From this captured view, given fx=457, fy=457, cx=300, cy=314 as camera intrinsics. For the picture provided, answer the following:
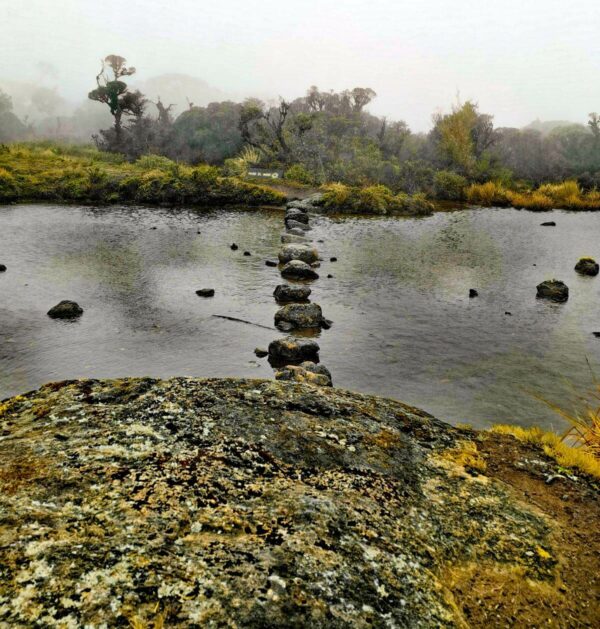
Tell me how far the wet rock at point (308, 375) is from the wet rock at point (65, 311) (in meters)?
6.44

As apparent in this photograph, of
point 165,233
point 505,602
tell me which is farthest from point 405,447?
point 165,233

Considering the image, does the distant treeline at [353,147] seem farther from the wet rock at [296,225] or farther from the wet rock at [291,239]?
the wet rock at [291,239]

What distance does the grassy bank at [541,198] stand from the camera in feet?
115

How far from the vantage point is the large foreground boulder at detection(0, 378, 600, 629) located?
2.67 metres

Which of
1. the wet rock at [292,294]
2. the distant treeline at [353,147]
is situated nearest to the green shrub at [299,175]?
the distant treeline at [353,147]

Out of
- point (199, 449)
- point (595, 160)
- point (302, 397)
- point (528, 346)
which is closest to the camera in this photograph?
point (199, 449)

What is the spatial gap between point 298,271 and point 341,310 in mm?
3958

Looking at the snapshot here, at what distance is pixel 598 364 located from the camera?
33.8 ft

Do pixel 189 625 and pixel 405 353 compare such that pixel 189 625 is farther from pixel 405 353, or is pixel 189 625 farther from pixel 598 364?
pixel 598 364

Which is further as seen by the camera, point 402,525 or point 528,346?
point 528,346

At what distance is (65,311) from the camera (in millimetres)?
12141

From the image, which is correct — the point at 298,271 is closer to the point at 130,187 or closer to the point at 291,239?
the point at 291,239

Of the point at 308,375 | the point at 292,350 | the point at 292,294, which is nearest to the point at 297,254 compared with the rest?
the point at 292,294

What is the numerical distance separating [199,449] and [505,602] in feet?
8.56
